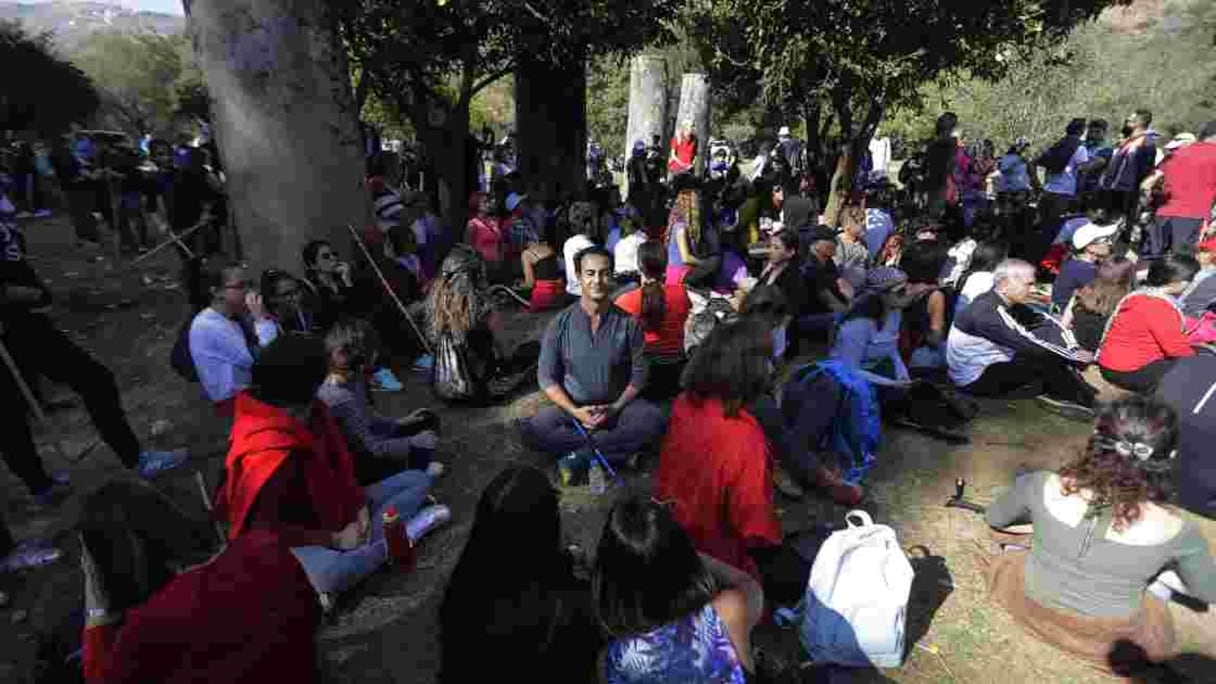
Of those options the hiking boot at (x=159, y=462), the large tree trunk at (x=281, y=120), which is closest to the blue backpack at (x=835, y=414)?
the hiking boot at (x=159, y=462)

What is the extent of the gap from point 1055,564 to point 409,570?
302 centimetres

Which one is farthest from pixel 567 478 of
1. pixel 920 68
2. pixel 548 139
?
pixel 548 139

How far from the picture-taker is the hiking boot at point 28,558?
3.48 metres

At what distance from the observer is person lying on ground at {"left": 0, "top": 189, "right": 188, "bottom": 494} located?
12.7 feet

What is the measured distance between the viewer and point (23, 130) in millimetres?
22391

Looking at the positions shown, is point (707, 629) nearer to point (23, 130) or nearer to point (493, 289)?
point (493, 289)

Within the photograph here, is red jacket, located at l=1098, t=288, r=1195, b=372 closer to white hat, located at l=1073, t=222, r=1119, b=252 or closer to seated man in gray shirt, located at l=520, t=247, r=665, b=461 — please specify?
white hat, located at l=1073, t=222, r=1119, b=252

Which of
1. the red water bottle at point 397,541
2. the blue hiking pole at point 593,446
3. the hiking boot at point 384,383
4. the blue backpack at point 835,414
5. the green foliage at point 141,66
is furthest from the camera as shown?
the green foliage at point 141,66

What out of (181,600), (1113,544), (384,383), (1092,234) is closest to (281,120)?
(384,383)

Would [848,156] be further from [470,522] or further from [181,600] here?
[181,600]

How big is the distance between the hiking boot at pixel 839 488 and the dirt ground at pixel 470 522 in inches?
4.1

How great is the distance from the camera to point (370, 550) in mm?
3359

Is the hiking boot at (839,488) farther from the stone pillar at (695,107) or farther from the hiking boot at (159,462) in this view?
the stone pillar at (695,107)

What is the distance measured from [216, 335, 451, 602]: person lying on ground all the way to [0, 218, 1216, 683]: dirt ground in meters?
0.46
